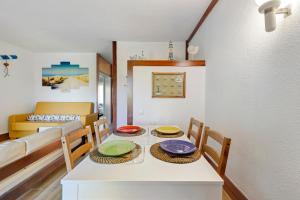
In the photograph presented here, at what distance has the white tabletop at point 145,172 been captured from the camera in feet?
2.72

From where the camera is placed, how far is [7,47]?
454cm

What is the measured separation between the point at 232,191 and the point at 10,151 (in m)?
2.18

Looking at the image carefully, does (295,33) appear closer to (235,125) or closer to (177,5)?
(235,125)

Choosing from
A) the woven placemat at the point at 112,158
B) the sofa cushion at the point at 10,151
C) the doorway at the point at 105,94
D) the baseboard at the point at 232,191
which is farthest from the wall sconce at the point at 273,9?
the doorway at the point at 105,94

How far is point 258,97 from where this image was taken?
1.43 meters

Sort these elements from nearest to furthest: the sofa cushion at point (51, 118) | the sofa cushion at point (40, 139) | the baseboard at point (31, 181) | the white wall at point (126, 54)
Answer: the baseboard at point (31, 181) → the sofa cushion at point (40, 139) → the white wall at point (126, 54) → the sofa cushion at point (51, 118)

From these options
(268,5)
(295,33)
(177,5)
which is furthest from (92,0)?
(295,33)

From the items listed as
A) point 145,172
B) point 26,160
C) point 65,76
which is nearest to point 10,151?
point 26,160

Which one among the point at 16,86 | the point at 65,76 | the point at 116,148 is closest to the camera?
the point at 116,148

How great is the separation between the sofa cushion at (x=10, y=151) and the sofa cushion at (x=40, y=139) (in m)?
0.07

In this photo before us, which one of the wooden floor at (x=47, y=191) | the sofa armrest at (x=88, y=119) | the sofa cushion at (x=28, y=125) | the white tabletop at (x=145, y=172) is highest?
the white tabletop at (x=145, y=172)

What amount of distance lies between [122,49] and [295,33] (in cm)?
344

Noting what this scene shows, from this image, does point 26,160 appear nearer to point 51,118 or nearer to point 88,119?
point 88,119

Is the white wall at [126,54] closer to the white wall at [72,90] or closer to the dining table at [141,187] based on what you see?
the white wall at [72,90]
